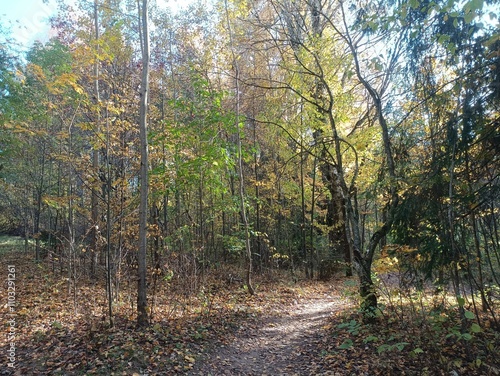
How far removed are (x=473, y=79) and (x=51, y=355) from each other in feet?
23.4

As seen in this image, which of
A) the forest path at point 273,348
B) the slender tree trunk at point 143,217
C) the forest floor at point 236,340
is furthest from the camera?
the slender tree trunk at point 143,217

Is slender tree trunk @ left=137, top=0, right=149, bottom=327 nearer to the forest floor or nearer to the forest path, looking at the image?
the forest floor

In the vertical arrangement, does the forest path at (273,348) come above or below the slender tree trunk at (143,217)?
below

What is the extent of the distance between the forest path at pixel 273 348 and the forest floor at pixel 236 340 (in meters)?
0.02

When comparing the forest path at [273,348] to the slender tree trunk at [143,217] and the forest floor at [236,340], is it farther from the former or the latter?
the slender tree trunk at [143,217]

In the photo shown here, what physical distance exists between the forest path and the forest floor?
0.02 meters

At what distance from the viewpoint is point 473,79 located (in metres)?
4.04

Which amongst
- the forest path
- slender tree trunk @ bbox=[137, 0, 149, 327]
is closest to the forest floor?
the forest path

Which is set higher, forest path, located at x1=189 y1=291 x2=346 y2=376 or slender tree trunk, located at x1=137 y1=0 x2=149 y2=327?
slender tree trunk, located at x1=137 y1=0 x2=149 y2=327

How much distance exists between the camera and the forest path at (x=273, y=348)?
480 centimetres

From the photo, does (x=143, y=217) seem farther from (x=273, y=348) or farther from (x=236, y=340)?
(x=273, y=348)

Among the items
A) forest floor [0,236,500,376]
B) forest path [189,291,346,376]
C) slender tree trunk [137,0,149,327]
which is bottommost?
forest path [189,291,346,376]

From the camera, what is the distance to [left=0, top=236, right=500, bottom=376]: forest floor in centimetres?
418

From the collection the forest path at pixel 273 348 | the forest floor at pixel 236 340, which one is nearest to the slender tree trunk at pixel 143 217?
the forest floor at pixel 236 340
